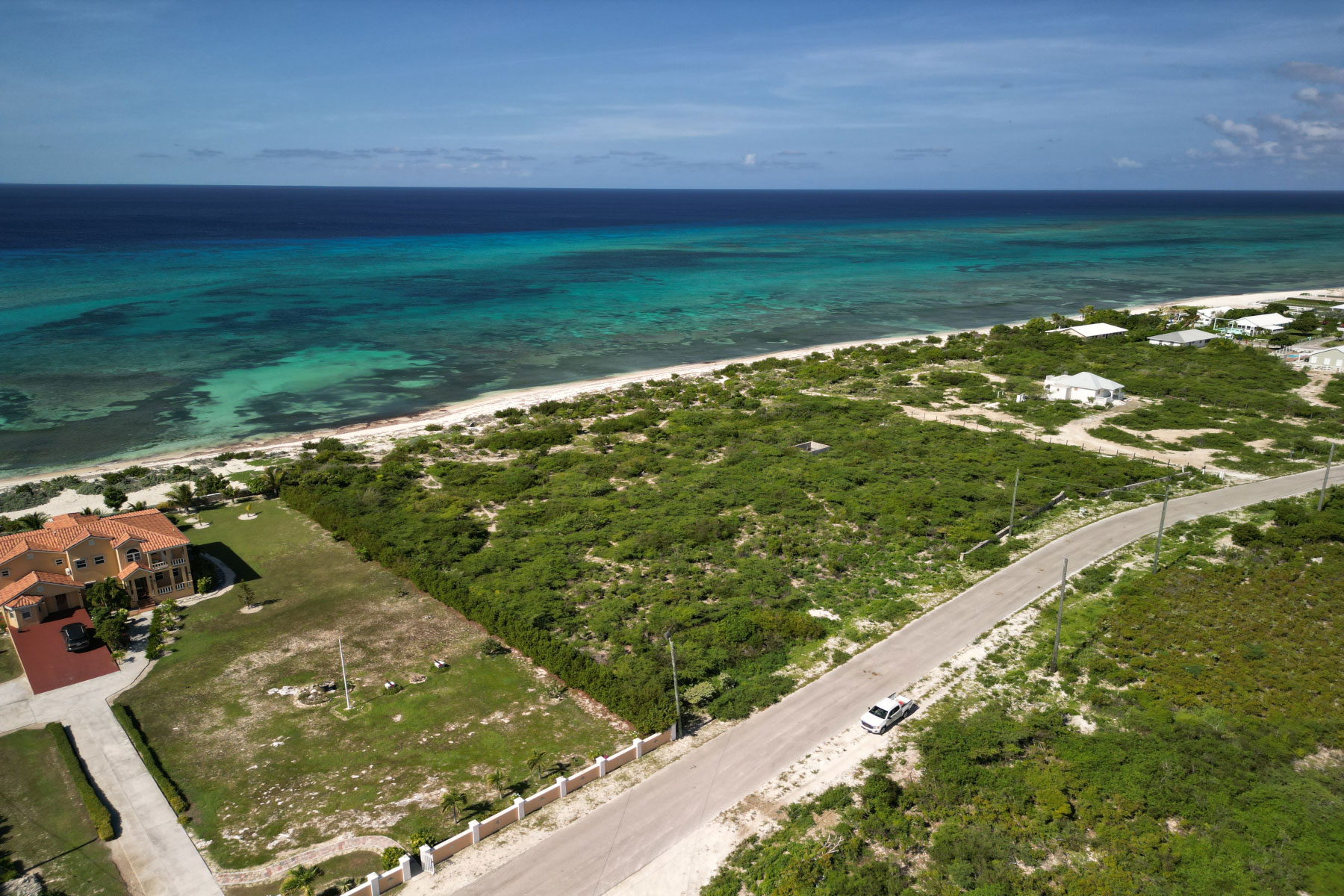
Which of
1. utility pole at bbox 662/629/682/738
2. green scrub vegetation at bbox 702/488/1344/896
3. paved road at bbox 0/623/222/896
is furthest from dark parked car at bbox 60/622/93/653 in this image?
green scrub vegetation at bbox 702/488/1344/896

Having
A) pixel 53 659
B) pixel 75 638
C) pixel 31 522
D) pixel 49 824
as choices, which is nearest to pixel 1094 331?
pixel 75 638

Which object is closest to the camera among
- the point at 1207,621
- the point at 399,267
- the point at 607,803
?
the point at 607,803

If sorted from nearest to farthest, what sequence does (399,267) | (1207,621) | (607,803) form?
1. (607,803)
2. (1207,621)
3. (399,267)

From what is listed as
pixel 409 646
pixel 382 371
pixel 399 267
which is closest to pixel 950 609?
pixel 409 646

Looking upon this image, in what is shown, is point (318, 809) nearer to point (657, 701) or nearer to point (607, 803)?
point (607, 803)

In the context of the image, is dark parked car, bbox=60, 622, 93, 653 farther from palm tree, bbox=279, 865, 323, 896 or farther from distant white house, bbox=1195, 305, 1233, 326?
distant white house, bbox=1195, 305, 1233, 326

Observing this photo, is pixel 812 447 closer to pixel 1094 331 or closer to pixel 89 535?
pixel 89 535
